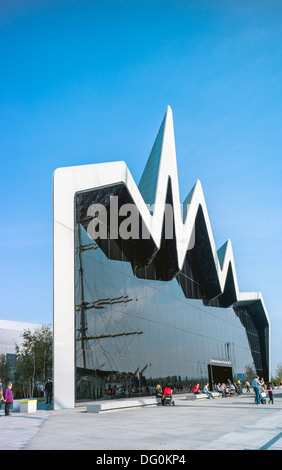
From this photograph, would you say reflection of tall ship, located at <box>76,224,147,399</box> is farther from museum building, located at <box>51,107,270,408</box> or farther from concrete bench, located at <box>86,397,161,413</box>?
concrete bench, located at <box>86,397,161,413</box>

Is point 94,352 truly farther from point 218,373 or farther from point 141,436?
point 218,373

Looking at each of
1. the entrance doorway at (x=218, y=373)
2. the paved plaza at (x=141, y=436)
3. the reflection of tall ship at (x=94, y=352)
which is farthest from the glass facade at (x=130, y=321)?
the paved plaza at (x=141, y=436)

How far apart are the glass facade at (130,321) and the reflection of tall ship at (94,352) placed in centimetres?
4

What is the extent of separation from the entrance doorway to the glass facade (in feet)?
1.11

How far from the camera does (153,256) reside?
25.3 metres

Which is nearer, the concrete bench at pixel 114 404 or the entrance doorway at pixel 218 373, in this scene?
the concrete bench at pixel 114 404

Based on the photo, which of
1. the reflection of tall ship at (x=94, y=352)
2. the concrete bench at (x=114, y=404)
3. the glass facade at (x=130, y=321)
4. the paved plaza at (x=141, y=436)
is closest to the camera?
the paved plaza at (x=141, y=436)

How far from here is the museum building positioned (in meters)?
17.4

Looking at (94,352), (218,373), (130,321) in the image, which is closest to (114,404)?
(94,352)

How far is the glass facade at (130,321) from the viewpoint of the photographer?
18172 mm

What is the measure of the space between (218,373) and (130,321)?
1945cm

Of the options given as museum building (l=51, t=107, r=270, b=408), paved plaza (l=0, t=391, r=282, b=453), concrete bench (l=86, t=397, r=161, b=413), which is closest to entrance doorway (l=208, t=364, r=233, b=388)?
museum building (l=51, t=107, r=270, b=408)

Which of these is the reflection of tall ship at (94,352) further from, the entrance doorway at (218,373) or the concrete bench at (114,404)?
the entrance doorway at (218,373)
